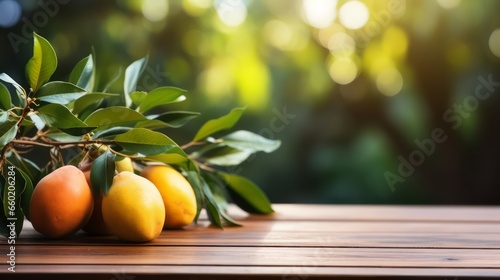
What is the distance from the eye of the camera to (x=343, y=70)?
2039 mm

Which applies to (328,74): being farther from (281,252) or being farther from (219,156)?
(281,252)

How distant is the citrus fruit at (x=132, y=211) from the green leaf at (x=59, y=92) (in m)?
0.12

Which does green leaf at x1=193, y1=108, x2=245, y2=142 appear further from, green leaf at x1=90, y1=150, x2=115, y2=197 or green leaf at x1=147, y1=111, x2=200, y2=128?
green leaf at x1=90, y1=150, x2=115, y2=197

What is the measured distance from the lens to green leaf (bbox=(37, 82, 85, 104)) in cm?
80

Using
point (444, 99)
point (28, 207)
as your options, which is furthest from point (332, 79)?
point (28, 207)

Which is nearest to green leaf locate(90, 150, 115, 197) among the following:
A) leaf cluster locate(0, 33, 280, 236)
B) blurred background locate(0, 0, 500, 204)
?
leaf cluster locate(0, 33, 280, 236)

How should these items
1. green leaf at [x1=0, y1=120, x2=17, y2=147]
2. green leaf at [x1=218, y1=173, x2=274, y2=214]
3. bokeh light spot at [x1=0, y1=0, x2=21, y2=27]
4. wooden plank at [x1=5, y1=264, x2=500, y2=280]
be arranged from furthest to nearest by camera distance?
bokeh light spot at [x1=0, y1=0, x2=21, y2=27], green leaf at [x1=218, y1=173, x2=274, y2=214], green leaf at [x1=0, y1=120, x2=17, y2=147], wooden plank at [x1=5, y1=264, x2=500, y2=280]

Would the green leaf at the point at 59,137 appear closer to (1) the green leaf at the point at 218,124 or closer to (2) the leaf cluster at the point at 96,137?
(2) the leaf cluster at the point at 96,137

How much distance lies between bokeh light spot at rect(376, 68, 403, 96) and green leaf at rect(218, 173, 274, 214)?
0.96 metres

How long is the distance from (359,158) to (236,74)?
17.7 inches

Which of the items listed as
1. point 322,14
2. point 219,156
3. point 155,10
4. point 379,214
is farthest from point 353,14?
point 219,156

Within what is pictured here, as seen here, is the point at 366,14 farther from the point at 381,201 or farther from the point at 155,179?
the point at 155,179

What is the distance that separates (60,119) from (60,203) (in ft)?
0.35

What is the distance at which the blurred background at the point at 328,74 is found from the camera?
6.30 feet
